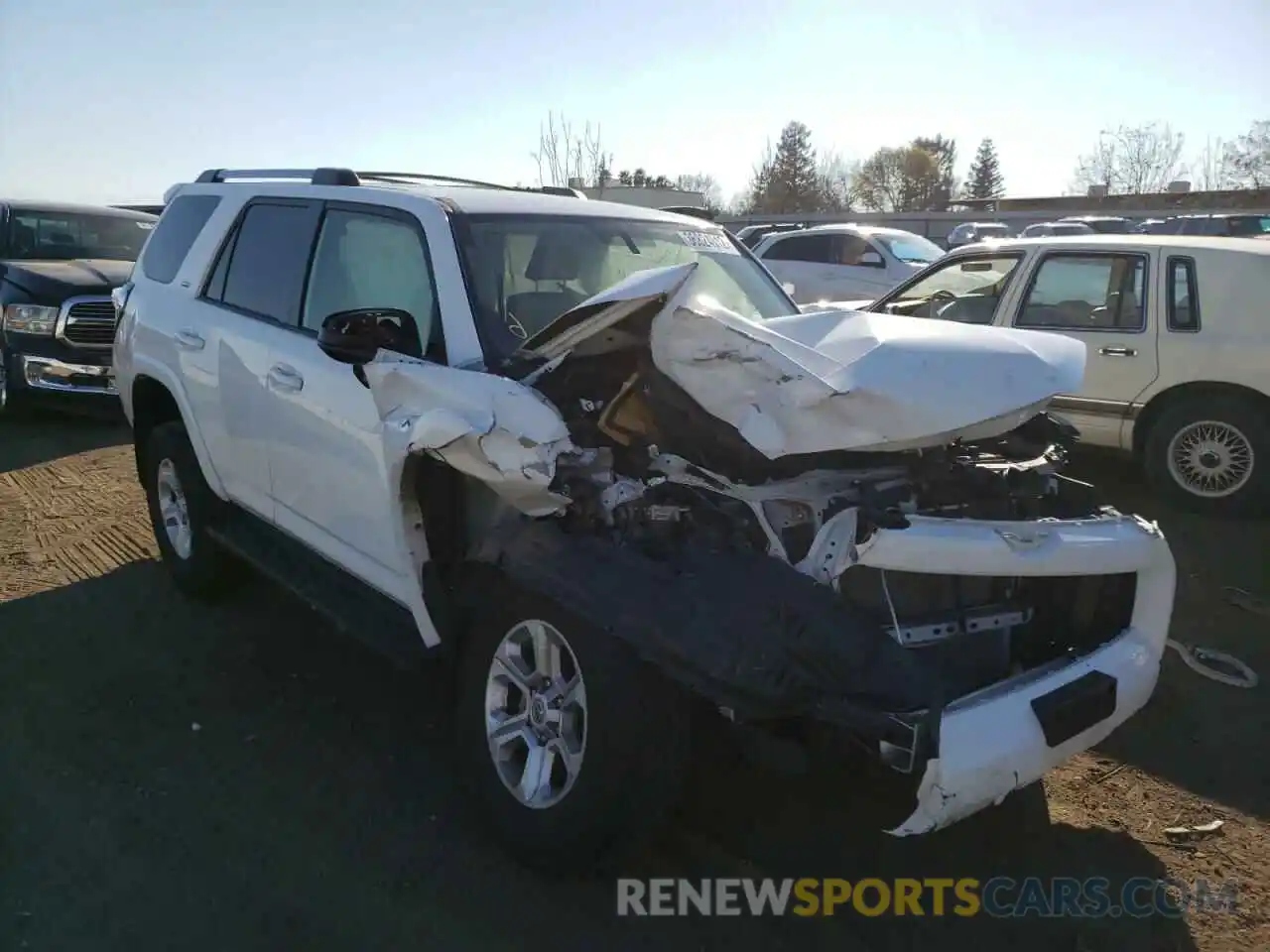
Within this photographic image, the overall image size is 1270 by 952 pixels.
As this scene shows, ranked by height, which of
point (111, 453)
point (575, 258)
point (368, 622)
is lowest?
point (111, 453)

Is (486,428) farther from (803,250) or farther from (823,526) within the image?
(803,250)

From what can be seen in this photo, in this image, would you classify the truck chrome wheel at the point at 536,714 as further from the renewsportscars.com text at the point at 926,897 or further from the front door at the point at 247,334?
the front door at the point at 247,334

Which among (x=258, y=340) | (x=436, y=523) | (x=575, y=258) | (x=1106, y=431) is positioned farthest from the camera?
(x=1106, y=431)

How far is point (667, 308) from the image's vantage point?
2969 millimetres

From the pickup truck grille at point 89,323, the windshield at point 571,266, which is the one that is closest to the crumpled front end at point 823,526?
the windshield at point 571,266

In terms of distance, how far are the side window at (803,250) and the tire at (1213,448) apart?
795 cm

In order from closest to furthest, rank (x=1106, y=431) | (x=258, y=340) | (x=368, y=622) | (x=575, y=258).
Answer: (x=368, y=622), (x=575, y=258), (x=258, y=340), (x=1106, y=431)

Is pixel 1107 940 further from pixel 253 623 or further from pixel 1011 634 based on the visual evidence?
pixel 253 623

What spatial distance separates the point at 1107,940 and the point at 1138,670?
762 mm

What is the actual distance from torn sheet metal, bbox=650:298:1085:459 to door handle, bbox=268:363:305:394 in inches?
63.3

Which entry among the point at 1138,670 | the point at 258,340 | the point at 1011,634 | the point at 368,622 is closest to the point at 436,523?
the point at 368,622

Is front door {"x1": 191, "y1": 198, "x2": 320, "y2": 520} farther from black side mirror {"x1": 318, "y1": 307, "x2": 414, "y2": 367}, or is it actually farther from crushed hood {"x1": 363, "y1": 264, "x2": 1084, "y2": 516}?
crushed hood {"x1": 363, "y1": 264, "x2": 1084, "y2": 516}

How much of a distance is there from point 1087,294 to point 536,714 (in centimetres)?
575

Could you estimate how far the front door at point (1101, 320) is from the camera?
6789 millimetres
